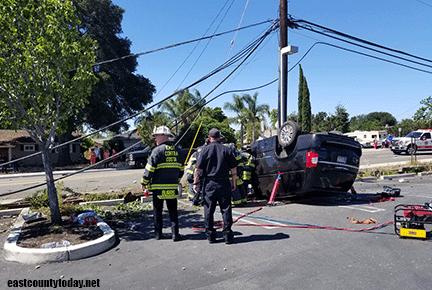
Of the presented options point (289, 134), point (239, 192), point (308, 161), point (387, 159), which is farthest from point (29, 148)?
point (308, 161)

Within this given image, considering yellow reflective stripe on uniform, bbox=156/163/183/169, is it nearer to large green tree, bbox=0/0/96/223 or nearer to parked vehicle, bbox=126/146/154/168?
large green tree, bbox=0/0/96/223

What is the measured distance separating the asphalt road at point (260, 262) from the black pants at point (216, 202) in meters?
0.23

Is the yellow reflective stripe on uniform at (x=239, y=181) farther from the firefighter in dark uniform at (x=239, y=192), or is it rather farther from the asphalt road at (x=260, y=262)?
the asphalt road at (x=260, y=262)

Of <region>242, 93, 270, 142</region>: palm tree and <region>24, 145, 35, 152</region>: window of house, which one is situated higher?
<region>242, 93, 270, 142</region>: palm tree

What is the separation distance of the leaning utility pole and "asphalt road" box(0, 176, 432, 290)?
18.8 ft

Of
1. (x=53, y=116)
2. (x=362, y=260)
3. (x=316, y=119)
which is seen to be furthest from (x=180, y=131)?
(x=316, y=119)

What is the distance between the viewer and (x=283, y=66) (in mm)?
11086

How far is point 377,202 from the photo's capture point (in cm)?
820

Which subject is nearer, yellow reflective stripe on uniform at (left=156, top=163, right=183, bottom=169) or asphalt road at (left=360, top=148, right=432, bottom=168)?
yellow reflective stripe on uniform at (left=156, top=163, right=183, bottom=169)

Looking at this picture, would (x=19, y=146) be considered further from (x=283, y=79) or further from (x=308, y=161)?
(x=308, y=161)

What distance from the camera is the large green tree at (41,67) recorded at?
523 cm

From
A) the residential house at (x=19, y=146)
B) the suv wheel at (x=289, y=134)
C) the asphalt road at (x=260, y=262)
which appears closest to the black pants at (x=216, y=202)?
the asphalt road at (x=260, y=262)

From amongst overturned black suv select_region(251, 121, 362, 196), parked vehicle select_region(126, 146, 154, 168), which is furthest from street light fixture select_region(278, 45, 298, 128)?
parked vehicle select_region(126, 146, 154, 168)

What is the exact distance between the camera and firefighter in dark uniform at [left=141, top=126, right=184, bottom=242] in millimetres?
5246
